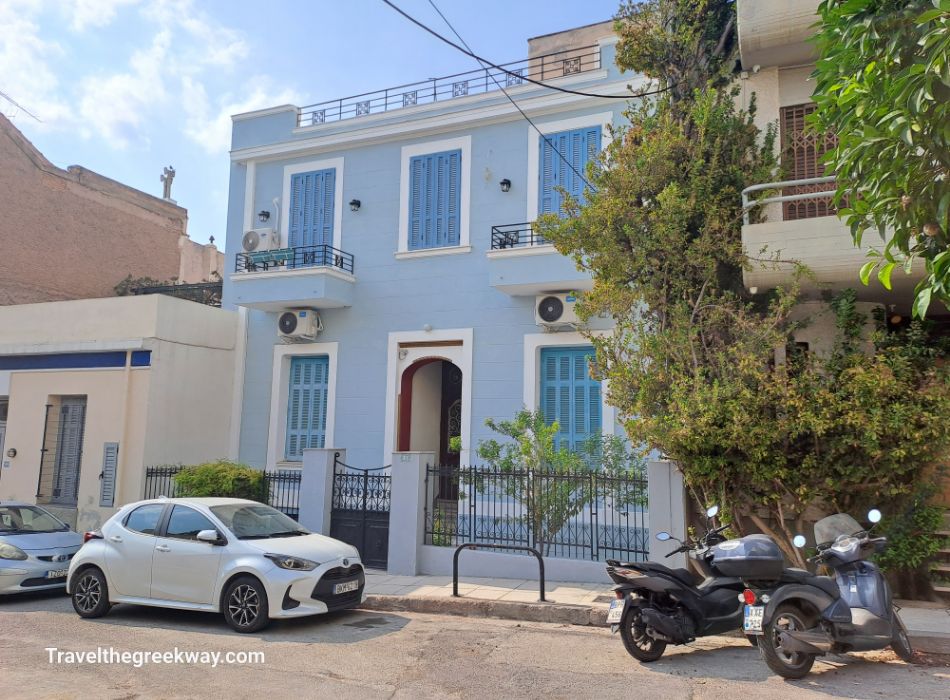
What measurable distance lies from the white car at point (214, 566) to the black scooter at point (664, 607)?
→ 3217 mm

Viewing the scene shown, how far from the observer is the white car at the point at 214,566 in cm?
762

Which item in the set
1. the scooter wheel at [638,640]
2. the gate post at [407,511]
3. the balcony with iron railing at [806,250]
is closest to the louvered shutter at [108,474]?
the gate post at [407,511]

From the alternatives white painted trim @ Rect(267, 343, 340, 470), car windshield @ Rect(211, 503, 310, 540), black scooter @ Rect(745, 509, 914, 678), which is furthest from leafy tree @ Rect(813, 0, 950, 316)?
white painted trim @ Rect(267, 343, 340, 470)

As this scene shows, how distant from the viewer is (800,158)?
33.3ft

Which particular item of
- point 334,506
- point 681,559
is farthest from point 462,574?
point 681,559

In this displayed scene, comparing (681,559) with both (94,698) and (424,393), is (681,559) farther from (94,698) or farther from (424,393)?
(424,393)

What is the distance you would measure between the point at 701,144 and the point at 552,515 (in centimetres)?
529

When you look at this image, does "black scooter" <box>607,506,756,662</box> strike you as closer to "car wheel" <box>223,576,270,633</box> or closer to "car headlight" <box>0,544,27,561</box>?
"car wheel" <box>223,576,270,633</box>

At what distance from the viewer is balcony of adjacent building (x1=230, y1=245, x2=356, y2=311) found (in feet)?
46.8

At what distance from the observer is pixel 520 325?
13.4 meters

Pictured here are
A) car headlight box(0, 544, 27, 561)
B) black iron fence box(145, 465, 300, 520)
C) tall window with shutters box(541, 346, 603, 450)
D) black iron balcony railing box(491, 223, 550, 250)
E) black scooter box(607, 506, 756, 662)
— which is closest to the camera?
black scooter box(607, 506, 756, 662)

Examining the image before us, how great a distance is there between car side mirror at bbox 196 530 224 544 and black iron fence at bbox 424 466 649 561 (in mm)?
3380

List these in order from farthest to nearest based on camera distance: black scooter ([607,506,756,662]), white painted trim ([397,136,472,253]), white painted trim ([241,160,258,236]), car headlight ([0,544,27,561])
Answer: white painted trim ([241,160,258,236]), white painted trim ([397,136,472,253]), car headlight ([0,544,27,561]), black scooter ([607,506,756,662])

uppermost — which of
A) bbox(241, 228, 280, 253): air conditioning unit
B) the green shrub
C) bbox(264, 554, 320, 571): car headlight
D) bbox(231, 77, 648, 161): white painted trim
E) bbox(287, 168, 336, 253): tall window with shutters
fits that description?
bbox(231, 77, 648, 161): white painted trim
